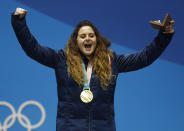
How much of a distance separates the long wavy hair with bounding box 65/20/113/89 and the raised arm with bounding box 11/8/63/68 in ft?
0.33

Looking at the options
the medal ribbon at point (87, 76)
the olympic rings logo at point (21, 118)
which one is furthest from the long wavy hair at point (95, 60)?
the olympic rings logo at point (21, 118)

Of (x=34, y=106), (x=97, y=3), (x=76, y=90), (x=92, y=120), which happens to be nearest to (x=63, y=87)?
(x=76, y=90)

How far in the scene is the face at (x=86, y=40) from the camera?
2.23 meters

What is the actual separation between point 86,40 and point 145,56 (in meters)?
0.38

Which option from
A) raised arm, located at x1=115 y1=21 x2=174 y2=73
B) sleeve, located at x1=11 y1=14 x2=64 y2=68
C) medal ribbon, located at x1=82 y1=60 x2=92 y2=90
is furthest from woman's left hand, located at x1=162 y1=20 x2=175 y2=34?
sleeve, located at x1=11 y1=14 x2=64 y2=68

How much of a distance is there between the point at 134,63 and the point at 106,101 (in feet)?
1.01

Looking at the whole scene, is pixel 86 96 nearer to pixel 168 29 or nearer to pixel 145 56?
pixel 145 56

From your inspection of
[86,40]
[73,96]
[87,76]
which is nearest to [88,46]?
[86,40]

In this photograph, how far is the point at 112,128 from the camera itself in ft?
7.04

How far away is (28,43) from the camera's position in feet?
6.77

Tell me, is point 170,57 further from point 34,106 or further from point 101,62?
point 101,62

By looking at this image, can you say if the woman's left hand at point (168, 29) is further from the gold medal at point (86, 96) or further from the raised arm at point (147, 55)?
the gold medal at point (86, 96)

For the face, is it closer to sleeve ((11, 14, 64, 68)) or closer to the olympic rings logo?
sleeve ((11, 14, 64, 68))

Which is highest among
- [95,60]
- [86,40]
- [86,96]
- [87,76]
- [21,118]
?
[86,40]
